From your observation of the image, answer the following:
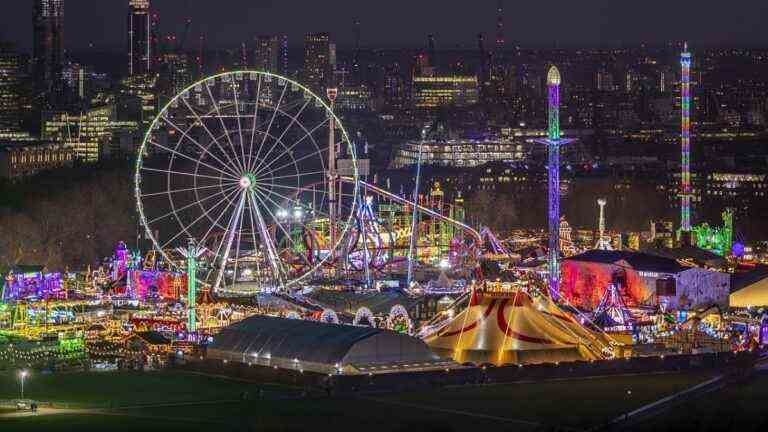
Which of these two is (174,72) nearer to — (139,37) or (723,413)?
(139,37)

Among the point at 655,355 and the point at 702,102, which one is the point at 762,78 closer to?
the point at 702,102

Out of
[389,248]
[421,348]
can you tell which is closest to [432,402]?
[421,348]

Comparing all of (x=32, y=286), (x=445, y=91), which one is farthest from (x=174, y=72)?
(x=32, y=286)

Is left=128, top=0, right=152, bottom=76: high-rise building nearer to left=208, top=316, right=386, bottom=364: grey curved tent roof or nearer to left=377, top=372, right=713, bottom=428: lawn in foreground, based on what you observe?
left=208, top=316, right=386, bottom=364: grey curved tent roof

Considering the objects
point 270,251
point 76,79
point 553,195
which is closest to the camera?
point 553,195

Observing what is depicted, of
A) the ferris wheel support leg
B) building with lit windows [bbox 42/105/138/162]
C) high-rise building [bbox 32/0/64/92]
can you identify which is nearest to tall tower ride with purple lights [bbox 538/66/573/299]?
the ferris wheel support leg

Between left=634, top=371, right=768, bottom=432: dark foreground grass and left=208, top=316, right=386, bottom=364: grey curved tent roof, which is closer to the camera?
left=634, top=371, right=768, bottom=432: dark foreground grass

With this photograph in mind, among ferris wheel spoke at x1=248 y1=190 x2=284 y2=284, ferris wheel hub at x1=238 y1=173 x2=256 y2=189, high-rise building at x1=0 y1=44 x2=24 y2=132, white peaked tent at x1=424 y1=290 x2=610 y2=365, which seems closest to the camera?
white peaked tent at x1=424 y1=290 x2=610 y2=365
